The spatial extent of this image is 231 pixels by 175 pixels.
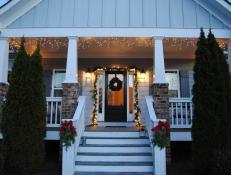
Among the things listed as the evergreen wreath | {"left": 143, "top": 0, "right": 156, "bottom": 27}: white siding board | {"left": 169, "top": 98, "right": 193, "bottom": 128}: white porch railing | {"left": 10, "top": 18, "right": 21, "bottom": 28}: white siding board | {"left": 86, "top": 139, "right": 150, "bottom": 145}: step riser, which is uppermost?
{"left": 143, "top": 0, "right": 156, "bottom": 27}: white siding board

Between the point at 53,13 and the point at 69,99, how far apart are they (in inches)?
111

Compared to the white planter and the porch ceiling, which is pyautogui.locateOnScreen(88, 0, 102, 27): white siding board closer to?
the porch ceiling

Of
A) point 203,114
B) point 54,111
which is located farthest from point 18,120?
point 203,114

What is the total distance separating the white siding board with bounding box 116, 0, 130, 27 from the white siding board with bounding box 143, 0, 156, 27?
1.72 feet

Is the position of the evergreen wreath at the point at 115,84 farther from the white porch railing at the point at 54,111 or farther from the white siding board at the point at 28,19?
the white siding board at the point at 28,19

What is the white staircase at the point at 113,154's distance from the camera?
7.86m

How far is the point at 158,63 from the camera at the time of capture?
965 centimetres

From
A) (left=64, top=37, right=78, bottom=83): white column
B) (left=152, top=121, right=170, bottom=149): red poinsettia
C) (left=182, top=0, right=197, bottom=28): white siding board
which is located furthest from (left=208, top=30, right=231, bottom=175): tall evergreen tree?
(left=64, top=37, right=78, bottom=83): white column

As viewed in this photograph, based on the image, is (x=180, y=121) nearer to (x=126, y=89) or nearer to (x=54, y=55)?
(x=126, y=89)

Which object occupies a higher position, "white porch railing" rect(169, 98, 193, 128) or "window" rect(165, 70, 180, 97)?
"window" rect(165, 70, 180, 97)

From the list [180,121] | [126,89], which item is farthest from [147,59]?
[180,121]

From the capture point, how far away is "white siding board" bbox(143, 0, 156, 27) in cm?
1001

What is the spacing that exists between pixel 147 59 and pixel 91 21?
3.12m

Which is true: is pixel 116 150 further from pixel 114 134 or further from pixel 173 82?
pixel 173 82
